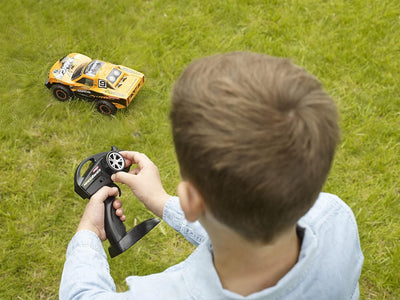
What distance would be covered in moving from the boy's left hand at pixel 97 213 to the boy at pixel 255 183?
582 mm

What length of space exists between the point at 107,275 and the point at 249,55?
2.97 feet

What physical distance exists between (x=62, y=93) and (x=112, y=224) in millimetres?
1691

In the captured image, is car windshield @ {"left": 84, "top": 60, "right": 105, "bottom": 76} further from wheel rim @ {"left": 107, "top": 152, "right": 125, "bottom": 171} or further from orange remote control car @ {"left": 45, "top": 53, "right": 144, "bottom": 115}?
wheel rim @ {"left": 107, "top": 152, "right": 125, "bottom": 171}

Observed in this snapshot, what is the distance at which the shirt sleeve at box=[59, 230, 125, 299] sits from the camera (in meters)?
1.42

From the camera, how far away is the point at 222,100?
0.97 m

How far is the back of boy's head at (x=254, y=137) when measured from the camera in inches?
37.5

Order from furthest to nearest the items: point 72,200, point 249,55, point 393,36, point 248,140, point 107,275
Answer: point 393,36
point 72,200
point 107,275
point 249,55
point 248,140

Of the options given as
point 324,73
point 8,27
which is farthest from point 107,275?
point 8,27

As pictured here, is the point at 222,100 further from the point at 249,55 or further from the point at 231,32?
the point at 231,32

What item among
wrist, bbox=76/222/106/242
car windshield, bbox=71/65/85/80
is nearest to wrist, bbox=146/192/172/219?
wrist, bbox=76/222/106/242

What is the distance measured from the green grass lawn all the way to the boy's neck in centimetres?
163

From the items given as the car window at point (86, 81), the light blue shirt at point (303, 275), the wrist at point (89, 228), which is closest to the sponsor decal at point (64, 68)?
the car window at point (86, 81)

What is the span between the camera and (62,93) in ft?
10.8

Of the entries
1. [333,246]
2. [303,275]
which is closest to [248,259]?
[303,275]
